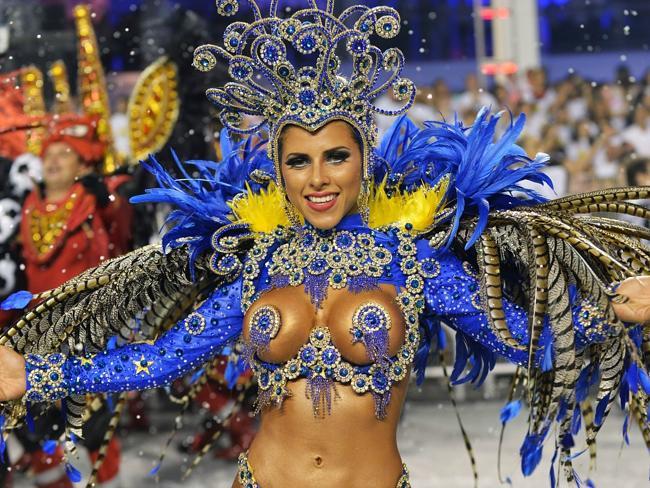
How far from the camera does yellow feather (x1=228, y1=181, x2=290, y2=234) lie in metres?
3.33

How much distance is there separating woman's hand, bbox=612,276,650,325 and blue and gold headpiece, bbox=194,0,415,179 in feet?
2.31

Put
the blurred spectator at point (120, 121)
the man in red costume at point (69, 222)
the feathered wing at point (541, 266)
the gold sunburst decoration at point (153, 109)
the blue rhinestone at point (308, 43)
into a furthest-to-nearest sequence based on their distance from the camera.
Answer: the blurred spectator at point (120, 121), the gold sunburst decoration at point (153, 109), the man in red costume at point (69, 222), the blue rhinestone at point (308, 43), the feathered wing at point (541, 266)

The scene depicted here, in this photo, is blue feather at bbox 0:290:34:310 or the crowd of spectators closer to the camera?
blue feather at bbox 0:290:34:310

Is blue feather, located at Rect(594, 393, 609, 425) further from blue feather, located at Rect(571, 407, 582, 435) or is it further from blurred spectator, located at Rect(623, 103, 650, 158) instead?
blurred spectator, located at Rect(623, 103, 650, 158)

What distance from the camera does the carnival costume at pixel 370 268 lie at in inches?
122

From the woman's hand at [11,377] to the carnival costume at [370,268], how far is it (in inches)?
0.9

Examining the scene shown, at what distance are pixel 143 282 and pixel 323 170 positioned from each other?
69cm

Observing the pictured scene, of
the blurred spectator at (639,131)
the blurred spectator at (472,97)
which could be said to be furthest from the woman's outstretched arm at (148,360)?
the blurred spectator at (472,97)

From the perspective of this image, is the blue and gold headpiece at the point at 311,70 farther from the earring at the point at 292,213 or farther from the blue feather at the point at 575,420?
the blue feather at the point at 575,420

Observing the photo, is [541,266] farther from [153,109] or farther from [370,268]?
[153,109]

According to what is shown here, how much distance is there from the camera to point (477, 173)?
10.8 feet

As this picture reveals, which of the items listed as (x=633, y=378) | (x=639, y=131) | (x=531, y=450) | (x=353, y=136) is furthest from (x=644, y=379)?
(x=639, y=131)

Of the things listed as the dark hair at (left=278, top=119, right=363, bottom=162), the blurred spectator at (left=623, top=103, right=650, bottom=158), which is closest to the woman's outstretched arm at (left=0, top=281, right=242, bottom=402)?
the dark hair at (left=278, top=119, right=363, bottom=162)

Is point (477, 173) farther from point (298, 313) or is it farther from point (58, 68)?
point (58, 68)
